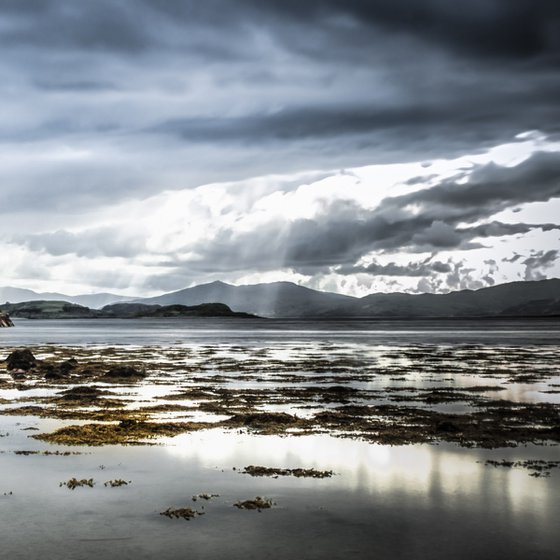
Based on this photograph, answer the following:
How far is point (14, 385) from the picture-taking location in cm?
4469

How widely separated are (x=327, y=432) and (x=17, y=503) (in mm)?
13150

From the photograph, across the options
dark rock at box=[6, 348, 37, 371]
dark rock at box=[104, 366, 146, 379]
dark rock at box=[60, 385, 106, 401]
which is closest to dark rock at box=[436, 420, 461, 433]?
dark rock at box=[60, 385, 106, 401]

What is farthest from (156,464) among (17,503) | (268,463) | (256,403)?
(256,403)

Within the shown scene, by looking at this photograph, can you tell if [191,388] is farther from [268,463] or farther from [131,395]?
[268,463]

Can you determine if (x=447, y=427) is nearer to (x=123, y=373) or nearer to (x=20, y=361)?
(x=123, y=373)

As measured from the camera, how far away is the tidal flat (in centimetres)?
1367

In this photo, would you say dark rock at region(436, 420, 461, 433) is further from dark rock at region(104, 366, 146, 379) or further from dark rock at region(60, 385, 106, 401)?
dark rock at region(104, 366, 146, 379)

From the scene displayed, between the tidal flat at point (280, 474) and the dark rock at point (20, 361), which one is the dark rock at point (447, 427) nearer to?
the tidal flat at point (280, 474)

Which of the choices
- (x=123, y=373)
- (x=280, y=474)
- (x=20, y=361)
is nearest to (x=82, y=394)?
(x=123, y=373)

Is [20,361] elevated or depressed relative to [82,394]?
elevated

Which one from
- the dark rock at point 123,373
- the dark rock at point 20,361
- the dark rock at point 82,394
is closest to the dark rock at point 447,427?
the dark rock at point 82,394

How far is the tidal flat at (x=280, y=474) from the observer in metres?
13.7

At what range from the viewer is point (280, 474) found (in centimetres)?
1920

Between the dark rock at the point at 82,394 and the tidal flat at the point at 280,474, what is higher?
the tidal flat at the point at 280,474
